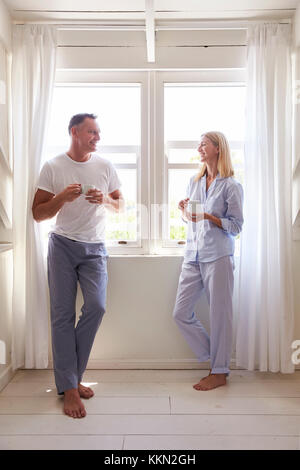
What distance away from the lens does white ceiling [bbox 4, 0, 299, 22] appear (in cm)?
267

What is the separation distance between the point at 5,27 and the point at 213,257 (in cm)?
201

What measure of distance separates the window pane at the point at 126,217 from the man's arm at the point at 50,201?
23.0 inches

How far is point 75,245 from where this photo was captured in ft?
8.25

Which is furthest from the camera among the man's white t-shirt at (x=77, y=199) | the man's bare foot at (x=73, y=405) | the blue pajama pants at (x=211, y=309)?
the blue pajama pants at (x=211, y=309)

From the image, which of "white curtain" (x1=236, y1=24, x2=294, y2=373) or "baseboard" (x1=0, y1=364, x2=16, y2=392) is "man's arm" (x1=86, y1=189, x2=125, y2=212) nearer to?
"white curtain" (x1=236, y1=24, x2=294, y2=373)

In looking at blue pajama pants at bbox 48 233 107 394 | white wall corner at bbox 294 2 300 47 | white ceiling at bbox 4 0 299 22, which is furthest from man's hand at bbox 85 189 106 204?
white wall corner at bbox 294 2 300 47

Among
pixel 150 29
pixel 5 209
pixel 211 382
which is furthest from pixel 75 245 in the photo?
pixel 150 29

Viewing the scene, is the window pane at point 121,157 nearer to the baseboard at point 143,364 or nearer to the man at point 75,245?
the man at point 75,245

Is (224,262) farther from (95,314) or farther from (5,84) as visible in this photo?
(5,84)

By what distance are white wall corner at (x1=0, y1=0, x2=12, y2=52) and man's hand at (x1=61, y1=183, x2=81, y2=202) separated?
1.11m

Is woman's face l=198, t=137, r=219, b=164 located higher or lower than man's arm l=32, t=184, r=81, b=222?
higher

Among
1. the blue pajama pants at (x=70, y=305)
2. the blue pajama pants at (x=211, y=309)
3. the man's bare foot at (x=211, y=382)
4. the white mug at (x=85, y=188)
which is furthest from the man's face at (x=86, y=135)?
the man's bare foot at (x=211, y=382)

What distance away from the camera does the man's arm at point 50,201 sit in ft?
8.02

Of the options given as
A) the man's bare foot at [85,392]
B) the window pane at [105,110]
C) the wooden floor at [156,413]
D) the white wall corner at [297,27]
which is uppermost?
the white wall corner at [297,27]
